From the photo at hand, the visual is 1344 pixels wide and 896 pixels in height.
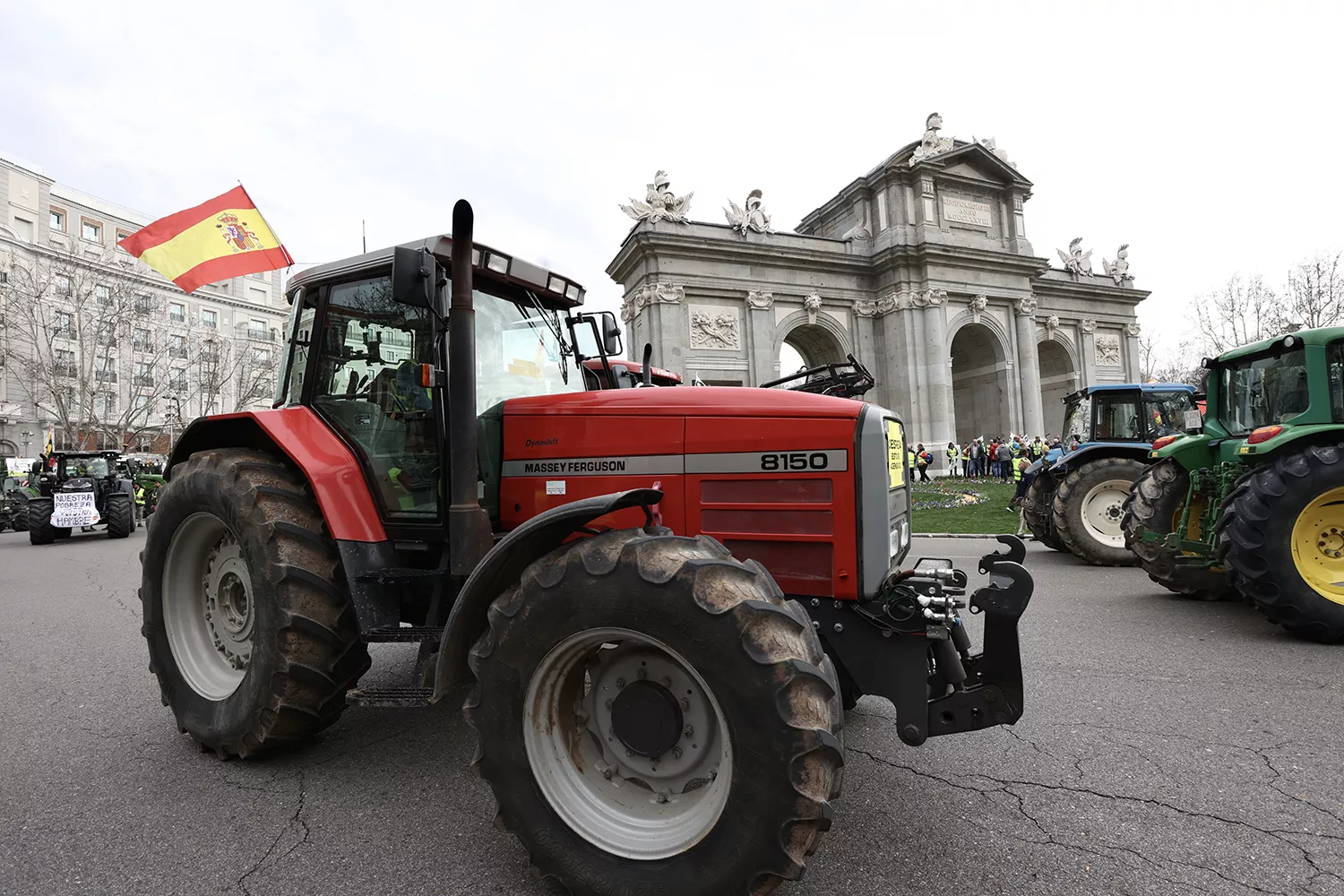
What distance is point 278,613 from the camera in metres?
2.98

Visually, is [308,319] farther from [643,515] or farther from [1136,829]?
[1136,829]

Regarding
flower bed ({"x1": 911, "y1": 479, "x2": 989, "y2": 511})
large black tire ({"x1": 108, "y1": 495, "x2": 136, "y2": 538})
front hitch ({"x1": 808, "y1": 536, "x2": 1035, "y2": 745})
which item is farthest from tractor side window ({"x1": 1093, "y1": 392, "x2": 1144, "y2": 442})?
large black tire ({"x1": 108, "y1": 495, "x2": 136, "y2": 538})

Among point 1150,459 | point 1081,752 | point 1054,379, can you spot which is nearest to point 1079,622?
point 1081,752

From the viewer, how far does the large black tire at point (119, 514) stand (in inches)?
648

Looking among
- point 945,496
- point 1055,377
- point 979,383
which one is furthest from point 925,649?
point 1055,377

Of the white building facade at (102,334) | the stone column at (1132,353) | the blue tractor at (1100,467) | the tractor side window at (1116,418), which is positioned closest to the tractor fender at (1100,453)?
the blue tractor at (1100,467)

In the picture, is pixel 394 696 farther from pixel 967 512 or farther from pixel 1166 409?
pixel 967 512

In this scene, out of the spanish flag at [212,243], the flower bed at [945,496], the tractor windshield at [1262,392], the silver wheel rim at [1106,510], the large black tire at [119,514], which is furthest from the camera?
the flower bed at [945,496]

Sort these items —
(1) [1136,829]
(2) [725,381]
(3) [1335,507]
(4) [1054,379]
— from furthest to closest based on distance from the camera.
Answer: (4) [1054,379] < (2) [725,381] < (3) [1335,507] < (1) [1136,829]

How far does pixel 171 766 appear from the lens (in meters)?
3.34

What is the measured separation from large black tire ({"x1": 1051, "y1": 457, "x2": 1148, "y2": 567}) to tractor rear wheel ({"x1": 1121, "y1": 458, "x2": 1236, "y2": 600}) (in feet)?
6.53

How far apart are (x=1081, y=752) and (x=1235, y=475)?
3.93 m

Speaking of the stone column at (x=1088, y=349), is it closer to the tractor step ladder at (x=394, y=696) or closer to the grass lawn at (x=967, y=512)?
the grass lawn at (x=967, y=512)

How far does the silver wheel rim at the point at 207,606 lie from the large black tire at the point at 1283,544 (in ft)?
21.2
